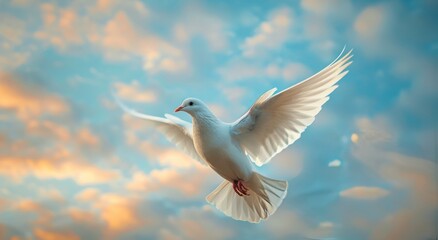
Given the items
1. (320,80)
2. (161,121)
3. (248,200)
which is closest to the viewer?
(320,80)

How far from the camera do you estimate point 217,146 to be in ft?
18.1

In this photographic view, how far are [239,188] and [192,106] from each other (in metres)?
1.15

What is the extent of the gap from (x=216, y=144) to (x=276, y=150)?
87 centimetres

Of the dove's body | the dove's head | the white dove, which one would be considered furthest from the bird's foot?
the dove's head

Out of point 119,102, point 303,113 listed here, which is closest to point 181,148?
point 119,102

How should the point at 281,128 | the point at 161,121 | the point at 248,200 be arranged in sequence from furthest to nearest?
the point at 161,121, the point at 248,200, the point at 281,128

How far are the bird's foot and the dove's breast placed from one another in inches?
7.0

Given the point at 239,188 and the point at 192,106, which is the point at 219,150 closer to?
the point at 192,106

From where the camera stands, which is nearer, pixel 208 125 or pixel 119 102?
pixel 208 125

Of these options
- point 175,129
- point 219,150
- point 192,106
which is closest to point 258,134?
point 219,150

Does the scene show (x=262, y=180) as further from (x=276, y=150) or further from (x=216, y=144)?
(x=216, y=144)

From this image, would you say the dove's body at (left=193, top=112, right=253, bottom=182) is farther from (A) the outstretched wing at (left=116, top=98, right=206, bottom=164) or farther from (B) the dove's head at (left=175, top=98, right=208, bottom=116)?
(A) the outstretched wing at (left=116, top=98, right=206, bottom=164)

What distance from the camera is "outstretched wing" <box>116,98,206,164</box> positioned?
690 cm

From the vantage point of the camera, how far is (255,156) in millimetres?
6113
